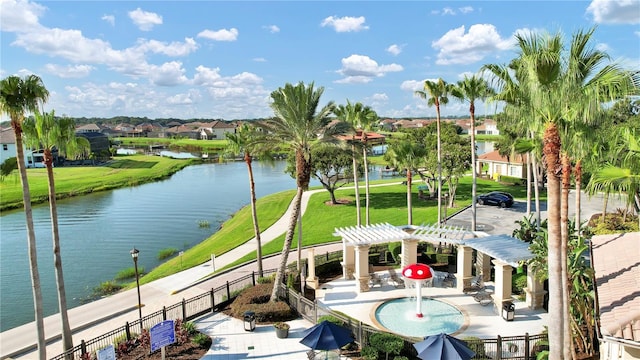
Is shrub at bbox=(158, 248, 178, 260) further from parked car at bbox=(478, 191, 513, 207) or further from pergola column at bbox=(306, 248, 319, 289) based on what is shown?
parked car at bbox=(478, 191, 513, 207)

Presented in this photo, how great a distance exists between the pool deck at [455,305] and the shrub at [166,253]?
698 inches

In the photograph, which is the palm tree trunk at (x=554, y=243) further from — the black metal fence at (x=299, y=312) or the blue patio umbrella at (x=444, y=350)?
the black metal fence at (x=299, y=312)

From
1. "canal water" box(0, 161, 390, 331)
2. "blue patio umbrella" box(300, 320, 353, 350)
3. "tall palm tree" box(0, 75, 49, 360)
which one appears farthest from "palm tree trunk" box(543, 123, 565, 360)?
"canal water" box(0, 161, 390, 331)

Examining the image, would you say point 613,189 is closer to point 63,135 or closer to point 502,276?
point 502,276

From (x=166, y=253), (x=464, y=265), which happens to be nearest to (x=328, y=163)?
(x=166, y=253)

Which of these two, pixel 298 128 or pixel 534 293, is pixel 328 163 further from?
pixel 534 293

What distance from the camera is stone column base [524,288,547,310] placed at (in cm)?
1936

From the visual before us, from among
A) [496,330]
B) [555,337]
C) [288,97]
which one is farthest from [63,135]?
[496,330]

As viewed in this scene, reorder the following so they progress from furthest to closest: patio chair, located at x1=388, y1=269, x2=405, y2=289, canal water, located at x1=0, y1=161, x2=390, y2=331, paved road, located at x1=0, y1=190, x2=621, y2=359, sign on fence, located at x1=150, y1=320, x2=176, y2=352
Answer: canal water, located at x1=0, y1=161, x2=390, y2=331
patio chair, located at x1=388, y1=269, x2=405, y2=289
paved road, located at x1=0, y1=190, x2=621, y2=359
sign on fence, located at x1=150, y1=320, x2=176, y2=352

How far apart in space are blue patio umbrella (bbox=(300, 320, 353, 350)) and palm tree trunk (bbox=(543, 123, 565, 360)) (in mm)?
6325

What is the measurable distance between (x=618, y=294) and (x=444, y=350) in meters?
5.30

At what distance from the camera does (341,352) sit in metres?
16.0

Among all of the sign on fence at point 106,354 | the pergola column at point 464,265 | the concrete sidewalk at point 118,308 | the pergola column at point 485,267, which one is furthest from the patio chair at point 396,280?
the sign on fence at point 106,354

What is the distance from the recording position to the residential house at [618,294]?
1010cm
